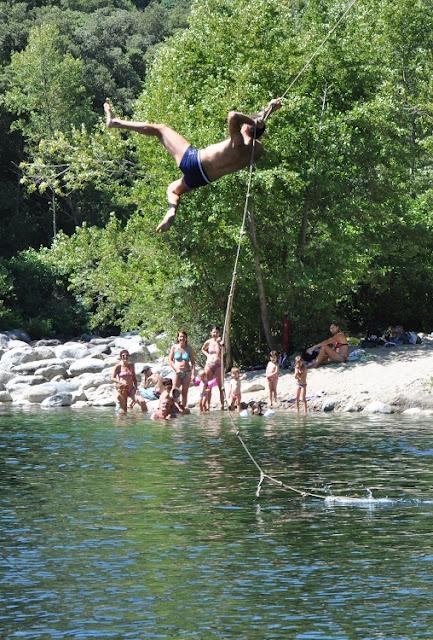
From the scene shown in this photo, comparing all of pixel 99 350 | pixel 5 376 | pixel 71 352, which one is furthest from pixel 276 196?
pixel 99 350

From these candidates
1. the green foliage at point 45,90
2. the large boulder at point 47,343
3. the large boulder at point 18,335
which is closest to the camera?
the large boulder at point 47,343

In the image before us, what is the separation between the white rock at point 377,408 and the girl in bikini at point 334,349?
3.02m

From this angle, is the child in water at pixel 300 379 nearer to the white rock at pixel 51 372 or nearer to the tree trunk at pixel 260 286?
the tree trunk at pixel 260 286

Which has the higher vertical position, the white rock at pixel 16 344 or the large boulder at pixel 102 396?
the white rock at pixel 16 344

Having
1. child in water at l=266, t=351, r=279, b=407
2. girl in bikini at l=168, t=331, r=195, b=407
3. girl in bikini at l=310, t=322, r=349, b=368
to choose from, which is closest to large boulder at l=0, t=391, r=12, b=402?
girl in bikini at l=168, t=331, r=195, b=407

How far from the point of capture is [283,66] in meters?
35.0

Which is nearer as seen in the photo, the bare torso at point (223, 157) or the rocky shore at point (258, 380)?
the bare torso at point (223, 157)

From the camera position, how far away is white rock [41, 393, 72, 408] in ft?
116

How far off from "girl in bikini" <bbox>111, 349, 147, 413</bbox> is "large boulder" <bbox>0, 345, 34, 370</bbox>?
32.5 ft

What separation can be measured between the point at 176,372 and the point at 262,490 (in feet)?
39.7

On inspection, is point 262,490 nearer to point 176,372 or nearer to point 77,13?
point 176,372

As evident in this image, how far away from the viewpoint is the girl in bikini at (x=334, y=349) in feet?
112

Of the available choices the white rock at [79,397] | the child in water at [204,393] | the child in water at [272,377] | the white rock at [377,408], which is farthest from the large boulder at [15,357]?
the white rock at [377,408]

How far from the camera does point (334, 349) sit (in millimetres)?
34375
